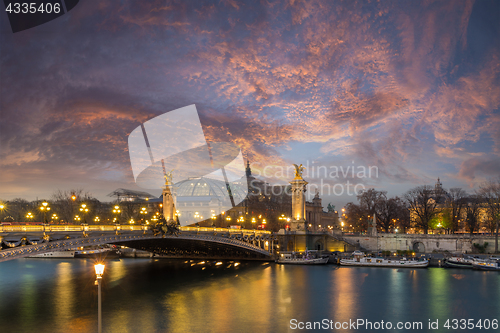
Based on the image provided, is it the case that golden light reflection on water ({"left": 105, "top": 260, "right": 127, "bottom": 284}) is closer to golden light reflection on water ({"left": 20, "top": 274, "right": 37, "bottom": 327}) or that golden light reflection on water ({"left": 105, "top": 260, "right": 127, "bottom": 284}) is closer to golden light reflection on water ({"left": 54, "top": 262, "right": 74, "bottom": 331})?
golden light reflection on water ({"left": 54, "top": 262, "right": 74, "bottom": 331})

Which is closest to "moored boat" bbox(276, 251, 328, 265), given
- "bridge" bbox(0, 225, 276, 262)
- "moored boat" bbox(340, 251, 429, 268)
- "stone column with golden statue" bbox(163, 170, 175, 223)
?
"bridge" bbox(0, 225, 276, 262)

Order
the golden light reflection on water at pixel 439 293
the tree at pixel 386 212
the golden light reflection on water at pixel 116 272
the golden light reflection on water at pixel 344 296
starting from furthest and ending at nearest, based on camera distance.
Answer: the tree at pixel 386 212 → the golden light reflection on water at pixel 116 272 → the golden light reflection on water at pixel 439 293 → the golden light reflection on water at pixel 344 296

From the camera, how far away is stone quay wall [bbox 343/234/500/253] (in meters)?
68.5

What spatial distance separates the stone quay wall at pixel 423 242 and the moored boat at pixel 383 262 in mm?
13478

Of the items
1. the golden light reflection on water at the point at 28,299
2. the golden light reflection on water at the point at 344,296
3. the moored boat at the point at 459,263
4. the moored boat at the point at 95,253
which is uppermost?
the golden light reflection on water at the point at 28,299

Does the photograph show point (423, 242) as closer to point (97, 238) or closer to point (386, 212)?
point (386, 212)

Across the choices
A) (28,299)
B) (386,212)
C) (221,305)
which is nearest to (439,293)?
(221,305)

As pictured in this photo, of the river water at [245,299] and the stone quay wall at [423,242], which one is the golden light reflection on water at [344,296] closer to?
the river water at [245,299]

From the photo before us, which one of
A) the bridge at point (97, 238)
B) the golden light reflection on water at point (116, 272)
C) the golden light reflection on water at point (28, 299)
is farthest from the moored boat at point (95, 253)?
the golden light reflection on water at point (28, 299)

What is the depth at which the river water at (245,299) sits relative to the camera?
26781mm

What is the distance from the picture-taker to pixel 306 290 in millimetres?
38562

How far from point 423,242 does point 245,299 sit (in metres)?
49.1

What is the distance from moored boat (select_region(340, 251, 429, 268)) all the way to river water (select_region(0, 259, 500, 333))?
193 cm

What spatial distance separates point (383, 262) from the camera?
57.8 metres
